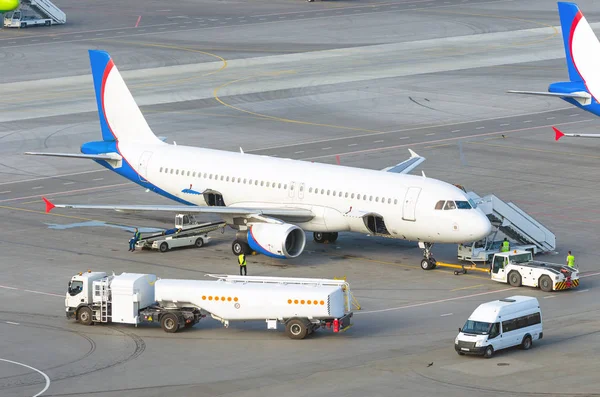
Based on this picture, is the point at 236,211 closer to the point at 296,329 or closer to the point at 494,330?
the point at 296,329

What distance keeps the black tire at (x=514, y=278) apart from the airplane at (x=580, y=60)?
3574cm

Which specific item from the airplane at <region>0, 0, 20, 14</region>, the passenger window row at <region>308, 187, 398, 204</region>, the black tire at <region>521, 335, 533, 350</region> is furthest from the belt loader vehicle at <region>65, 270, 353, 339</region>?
the airplane at <region>0, 0, 20, 14</region>

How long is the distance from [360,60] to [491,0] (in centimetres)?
5213

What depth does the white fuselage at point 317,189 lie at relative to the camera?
63344mm

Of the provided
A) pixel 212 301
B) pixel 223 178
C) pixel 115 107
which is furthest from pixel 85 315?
pixel 115 107

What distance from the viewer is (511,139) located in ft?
Result: 332

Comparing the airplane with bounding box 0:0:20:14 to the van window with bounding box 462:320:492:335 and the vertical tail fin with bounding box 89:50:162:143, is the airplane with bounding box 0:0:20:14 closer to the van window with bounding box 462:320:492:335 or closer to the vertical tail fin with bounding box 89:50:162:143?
the vertical tail fin with bounding box 89:50:162:143

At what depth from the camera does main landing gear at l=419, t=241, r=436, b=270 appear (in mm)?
64250

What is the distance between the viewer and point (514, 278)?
198 feet

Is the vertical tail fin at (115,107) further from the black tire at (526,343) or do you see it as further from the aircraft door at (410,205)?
the black tire at (526,343)

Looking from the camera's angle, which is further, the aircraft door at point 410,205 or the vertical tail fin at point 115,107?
the vertical tail fin at point 115,107

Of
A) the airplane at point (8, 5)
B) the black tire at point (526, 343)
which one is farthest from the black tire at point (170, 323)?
the airplane at point (8, 5)

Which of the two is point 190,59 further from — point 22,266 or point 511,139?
point 22,266

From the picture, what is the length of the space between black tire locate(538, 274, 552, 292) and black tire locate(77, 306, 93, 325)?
21068 millimetres
